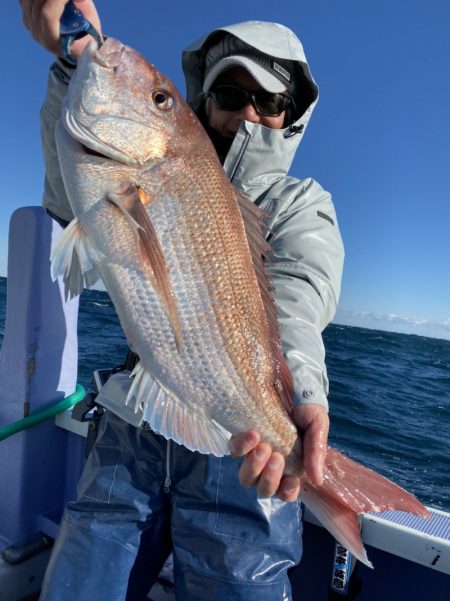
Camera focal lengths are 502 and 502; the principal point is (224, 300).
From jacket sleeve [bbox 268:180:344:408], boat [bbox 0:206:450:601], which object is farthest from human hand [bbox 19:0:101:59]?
boat [bbox 0:206:450:601]

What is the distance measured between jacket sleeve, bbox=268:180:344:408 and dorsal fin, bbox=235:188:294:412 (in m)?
0.04

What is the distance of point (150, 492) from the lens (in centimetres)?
220

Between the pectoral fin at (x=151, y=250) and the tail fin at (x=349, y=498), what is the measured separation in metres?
0.71

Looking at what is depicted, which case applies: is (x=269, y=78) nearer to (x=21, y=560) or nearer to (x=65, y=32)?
(x=65, y=32)

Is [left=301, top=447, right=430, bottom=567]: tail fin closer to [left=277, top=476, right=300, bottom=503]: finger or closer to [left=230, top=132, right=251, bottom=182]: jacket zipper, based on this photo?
[left=277, top=476, right=300, bottom=503]: finger

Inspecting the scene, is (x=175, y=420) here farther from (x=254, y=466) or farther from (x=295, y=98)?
(x=295, y=98)

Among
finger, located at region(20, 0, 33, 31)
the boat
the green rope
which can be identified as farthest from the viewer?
the green rope

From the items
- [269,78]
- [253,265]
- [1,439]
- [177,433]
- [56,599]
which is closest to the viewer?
[177,433]

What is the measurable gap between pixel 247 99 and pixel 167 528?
7.15 feet

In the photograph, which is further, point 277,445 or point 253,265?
point 253,265

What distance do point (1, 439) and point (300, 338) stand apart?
1.97 meters

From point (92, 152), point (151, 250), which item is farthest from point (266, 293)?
point (92, 152)

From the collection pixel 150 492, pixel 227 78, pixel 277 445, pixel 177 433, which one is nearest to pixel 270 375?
pixel 277 445

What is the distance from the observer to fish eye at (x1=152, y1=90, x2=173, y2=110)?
193 cm
